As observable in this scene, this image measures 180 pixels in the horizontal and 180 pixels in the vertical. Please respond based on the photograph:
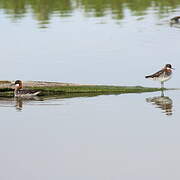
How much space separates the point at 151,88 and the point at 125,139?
4918 millimetres

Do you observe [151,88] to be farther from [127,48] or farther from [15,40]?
[15,40]

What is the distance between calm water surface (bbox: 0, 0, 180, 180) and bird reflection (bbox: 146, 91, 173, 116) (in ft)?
0.08

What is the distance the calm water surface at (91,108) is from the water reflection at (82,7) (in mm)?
3676

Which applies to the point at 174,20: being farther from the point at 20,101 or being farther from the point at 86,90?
the point at 20,101

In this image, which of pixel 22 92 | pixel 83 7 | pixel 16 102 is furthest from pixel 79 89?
pixel 83 7

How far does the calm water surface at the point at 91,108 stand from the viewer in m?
15.1

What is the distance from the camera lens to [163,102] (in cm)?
2025

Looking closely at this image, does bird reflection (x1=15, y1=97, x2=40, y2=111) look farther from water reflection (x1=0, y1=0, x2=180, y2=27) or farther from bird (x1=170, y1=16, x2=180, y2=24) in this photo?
water reflection (x1=0, y1=0, x2=180, y2=27)

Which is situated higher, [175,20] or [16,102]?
[175,20]

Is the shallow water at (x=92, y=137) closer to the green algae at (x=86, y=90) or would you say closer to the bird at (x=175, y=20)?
the green algae at (x=86, y=90)

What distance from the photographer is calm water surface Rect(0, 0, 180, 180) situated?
15.1 metres

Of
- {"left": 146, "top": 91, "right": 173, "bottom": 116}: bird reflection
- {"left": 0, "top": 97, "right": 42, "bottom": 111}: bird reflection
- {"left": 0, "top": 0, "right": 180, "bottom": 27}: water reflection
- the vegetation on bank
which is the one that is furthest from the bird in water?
{"left": 0, "top": 97, "right": 42, "bottom": 111}: bird reflection

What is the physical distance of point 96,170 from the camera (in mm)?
14727

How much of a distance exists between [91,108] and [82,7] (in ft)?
78.9
